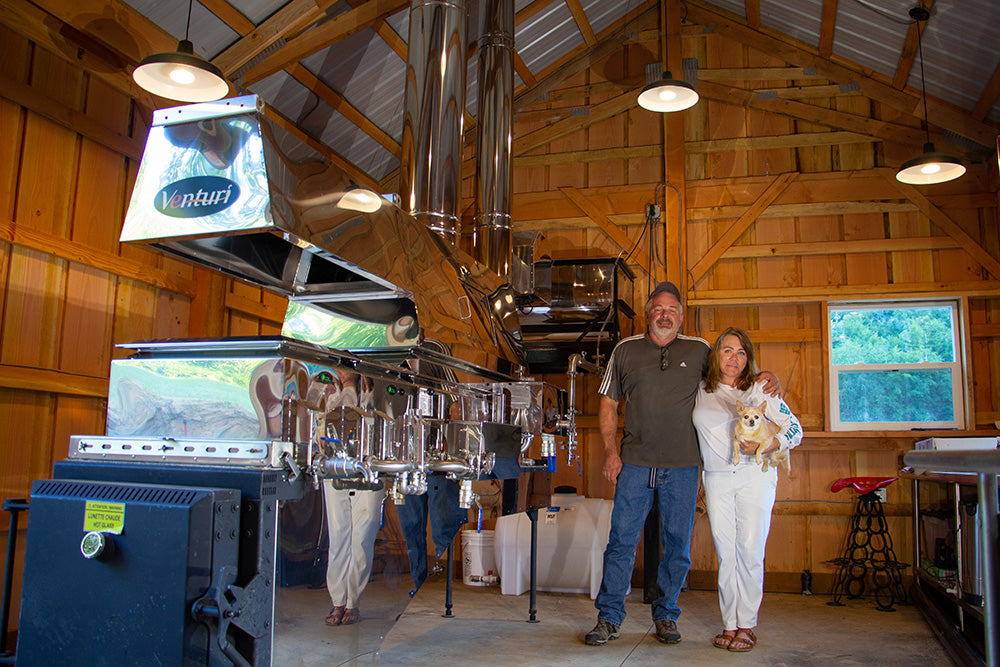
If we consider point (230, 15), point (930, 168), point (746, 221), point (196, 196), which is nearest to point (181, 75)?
point (230, 15)

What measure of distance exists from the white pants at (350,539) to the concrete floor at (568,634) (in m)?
0.06

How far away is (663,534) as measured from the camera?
3725 millimetres

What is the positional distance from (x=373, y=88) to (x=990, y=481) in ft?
16.4

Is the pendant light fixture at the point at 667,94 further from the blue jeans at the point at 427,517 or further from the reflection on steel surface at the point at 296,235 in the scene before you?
the blue jeans at the point at 427,517

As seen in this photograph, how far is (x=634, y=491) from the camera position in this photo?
3.70 metres

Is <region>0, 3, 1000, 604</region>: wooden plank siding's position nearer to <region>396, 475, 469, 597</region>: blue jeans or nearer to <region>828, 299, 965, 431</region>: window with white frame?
<region>828, 299, 965, 431</region>: window with white frame

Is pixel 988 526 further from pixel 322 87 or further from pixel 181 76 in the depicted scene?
pixel 322 87

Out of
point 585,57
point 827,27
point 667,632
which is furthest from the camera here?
point 585,57

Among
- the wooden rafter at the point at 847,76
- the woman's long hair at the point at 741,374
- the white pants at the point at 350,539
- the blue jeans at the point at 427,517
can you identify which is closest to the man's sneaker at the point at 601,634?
the blue jeans at the point at 427,517

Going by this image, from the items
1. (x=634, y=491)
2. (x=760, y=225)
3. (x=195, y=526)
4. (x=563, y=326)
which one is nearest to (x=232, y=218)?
(x=195, y=526)

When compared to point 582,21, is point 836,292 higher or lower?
lower

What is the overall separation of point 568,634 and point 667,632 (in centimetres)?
49

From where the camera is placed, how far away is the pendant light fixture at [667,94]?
15.5 feet

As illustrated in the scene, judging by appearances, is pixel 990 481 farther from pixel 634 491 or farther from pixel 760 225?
pixel 760 225
